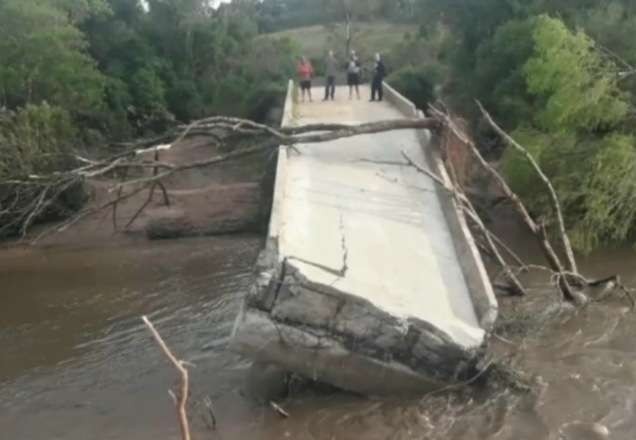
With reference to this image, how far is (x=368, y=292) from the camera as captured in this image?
9578 millimetres

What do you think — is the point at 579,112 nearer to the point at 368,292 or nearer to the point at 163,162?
the point at 163,162

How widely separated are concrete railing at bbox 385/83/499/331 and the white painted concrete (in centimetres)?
10

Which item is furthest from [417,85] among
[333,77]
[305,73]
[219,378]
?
[219,378]

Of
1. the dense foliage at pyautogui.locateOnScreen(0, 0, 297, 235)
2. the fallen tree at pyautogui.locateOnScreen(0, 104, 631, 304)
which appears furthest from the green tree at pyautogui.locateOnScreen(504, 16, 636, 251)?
the dense foliage at pyautogui.locateOnScreen(0, 0, 297, 235)

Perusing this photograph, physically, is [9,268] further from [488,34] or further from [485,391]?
[488,34]

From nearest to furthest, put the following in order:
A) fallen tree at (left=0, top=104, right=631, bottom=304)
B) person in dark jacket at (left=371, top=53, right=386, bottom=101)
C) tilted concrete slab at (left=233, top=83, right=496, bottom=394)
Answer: tilted concrete slab at (left=233, top=83, right=496, bottom=394), fallen tree at (left=0, top=104, right=631, bottom=304), person in dark jacket at (left=371, top=53, right=386, bottom=101)

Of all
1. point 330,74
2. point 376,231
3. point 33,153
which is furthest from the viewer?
point 330,74

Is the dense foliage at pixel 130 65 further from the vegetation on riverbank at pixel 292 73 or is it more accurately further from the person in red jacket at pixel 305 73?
the person in red jacket at pixel 305 73

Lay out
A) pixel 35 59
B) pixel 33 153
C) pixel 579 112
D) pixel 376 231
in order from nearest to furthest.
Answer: pixel 376 231 < pixel 579 112 < pixel 33 153 < pixel 35 59

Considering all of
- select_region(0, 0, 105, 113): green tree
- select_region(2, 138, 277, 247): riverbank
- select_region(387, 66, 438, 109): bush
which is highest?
select_region(0, 0, 105, 113): green tree

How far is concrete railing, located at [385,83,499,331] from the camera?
974 cm

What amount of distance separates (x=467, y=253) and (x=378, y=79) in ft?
46.8

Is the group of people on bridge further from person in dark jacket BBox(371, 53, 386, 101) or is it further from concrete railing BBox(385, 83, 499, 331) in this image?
concrete railing BBox(385, 83, 499, 331)

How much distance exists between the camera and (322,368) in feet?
30.5
